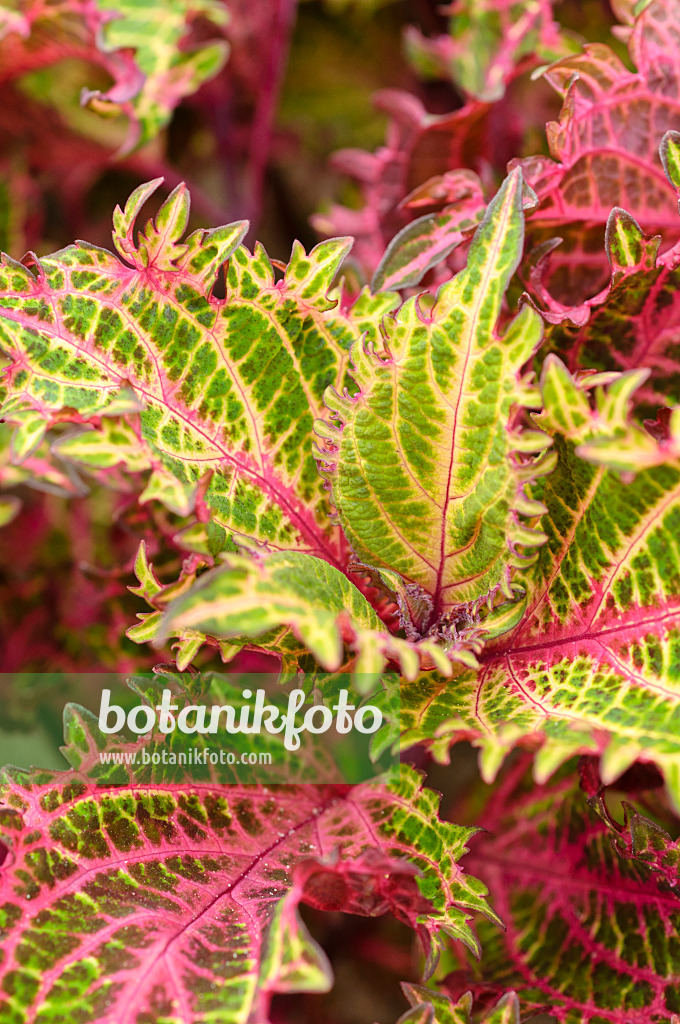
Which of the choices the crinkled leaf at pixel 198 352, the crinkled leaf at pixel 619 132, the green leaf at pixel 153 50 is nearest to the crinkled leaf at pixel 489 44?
the crinkled leaf at pixel 619 132

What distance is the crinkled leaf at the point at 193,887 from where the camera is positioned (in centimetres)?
49

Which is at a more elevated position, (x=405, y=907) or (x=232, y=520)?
(x=232, y=520)

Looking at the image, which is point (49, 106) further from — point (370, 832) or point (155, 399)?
point (370, 832)

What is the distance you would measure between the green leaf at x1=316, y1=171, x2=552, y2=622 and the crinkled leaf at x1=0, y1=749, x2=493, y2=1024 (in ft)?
0.51

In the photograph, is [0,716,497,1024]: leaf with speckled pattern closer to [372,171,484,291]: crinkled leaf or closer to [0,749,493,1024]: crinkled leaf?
[0,749,493,1024]: crinkled leaf

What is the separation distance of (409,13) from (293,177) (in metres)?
0.27

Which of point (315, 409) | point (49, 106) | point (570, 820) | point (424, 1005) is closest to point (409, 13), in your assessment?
point (49, 106)

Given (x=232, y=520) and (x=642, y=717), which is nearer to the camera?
(x=642, y=717)

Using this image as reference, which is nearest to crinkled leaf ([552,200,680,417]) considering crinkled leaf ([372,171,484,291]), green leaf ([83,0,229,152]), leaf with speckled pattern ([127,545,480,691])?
crinkled leaf ([372,171,484,291])

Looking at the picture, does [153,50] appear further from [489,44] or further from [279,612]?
[279,612]

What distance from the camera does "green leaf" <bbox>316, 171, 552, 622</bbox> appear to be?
508 mm

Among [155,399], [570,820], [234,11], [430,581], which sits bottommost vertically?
[570,820]

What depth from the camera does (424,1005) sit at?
533 millimetres

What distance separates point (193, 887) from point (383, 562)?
0.24 metres
